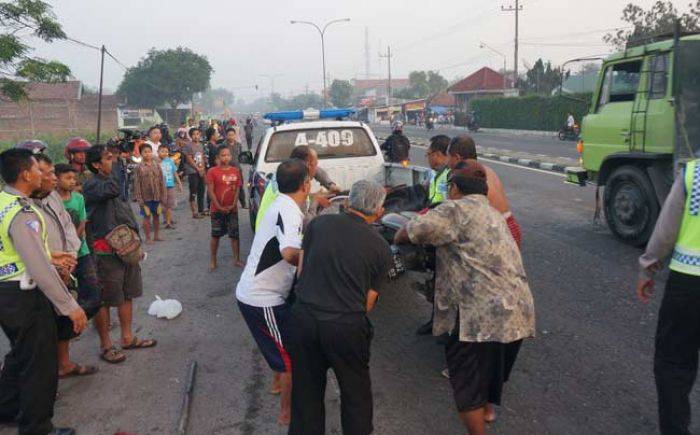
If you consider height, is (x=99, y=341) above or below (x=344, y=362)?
below

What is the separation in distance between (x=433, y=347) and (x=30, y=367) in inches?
115

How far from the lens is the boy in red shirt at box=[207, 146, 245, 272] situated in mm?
7086

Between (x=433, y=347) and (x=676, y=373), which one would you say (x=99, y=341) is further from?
(x=676, y=373)

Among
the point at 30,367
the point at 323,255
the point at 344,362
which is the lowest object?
the point at 30,367

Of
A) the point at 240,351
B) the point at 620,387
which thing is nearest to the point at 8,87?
the point at 240,351

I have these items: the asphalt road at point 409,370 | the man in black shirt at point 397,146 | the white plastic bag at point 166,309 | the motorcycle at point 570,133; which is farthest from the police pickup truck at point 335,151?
the motorcycle at point 570,133

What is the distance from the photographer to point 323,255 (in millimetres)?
2629

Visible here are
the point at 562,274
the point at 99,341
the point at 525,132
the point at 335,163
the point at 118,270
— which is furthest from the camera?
the point at 525,132

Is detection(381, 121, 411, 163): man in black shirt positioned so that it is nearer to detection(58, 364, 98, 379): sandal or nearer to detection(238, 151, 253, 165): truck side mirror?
detection(238, 151, 253, 165): truck side mirror

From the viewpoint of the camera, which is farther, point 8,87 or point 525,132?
point 525,132

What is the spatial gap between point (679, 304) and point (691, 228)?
0.39 metres

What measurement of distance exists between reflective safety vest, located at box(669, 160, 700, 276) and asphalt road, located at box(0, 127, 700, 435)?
1145 mm

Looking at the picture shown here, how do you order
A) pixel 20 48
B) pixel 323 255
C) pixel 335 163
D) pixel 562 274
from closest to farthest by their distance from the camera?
pixel 323 255
pixel 562 274
pixel 335 163
pixel 20 48

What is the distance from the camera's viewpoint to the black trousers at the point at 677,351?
275 cm
